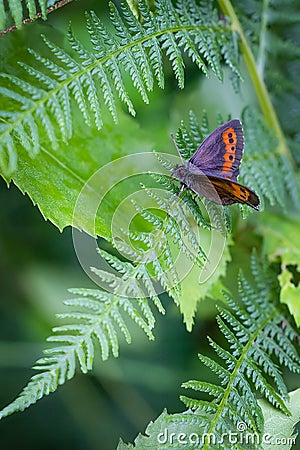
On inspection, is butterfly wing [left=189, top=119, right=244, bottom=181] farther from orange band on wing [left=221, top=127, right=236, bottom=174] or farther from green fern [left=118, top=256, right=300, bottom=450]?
green fern [left=118, top=256, right=300, bottom=450]

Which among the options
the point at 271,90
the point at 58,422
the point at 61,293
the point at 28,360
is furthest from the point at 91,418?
the point at 271,90

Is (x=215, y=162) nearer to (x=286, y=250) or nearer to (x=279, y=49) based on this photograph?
(x=286, y=250)

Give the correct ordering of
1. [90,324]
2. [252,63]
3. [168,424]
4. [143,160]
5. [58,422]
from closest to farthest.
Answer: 1. [90,324]
2. [168,424]
3. [143,160]
4. [252,63]
5. [58,422]

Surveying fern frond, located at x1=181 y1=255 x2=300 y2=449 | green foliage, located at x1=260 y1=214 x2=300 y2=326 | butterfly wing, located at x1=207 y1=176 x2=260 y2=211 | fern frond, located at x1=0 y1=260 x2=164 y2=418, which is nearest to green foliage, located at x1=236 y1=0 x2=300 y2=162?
green foliage, located at x1=260 y1=214 x2=300 y2=326

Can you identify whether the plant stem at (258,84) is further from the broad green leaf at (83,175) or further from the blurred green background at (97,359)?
the broad green leaf at (83,175)

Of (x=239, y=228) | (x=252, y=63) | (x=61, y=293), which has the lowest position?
(x=239, y=228)

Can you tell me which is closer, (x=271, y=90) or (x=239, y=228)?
(x=239, y=228)

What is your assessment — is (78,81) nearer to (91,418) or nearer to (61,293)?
(61,293)

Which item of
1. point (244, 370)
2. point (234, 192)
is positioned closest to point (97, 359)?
point (244, 370)
